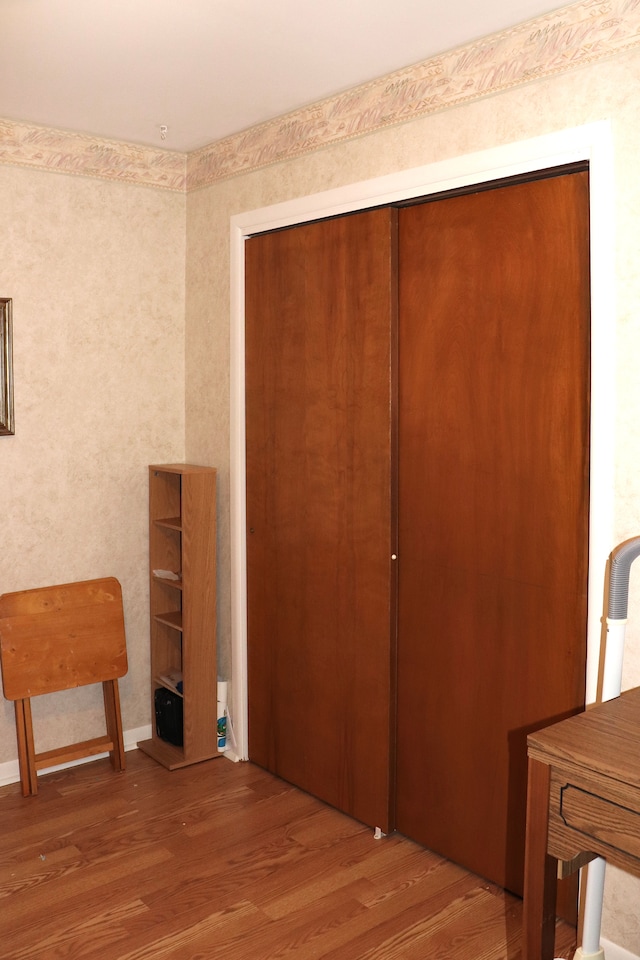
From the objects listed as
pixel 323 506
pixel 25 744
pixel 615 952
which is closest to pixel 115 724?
pixel 25 744

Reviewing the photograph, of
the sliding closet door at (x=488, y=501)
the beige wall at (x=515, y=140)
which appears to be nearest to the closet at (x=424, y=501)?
the sliding closet door at (x=488, y=501)

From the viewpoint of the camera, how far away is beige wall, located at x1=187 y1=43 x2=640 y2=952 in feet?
7.10

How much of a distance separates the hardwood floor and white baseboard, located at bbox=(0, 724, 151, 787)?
63mm

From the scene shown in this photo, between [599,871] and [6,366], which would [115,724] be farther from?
[599,871]

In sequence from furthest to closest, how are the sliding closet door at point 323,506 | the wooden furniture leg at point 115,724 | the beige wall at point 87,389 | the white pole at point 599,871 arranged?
the wooden furniture leg at point 115,724 → the beige wall at point 87,389 → the sliding closet door at point 323,506 → the white pole at point 599,871

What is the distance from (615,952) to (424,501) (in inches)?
54.3

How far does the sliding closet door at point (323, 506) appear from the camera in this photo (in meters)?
2.87

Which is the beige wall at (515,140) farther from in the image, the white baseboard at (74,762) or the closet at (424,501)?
the white baseboard at (74,762)

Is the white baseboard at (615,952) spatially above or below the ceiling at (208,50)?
below

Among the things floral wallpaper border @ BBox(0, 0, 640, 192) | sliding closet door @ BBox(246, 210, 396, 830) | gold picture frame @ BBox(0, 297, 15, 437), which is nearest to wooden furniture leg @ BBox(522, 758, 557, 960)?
sliding closet door @ BBox(246, 210, 396, 830)

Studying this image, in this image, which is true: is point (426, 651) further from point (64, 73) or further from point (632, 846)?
point (64, 73)

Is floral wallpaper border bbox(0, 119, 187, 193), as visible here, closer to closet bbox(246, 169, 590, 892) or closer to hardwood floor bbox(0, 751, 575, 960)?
closet bbox(246, 169, 590, 892)

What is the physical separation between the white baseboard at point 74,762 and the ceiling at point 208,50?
2519mm

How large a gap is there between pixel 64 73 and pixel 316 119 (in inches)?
34.0
